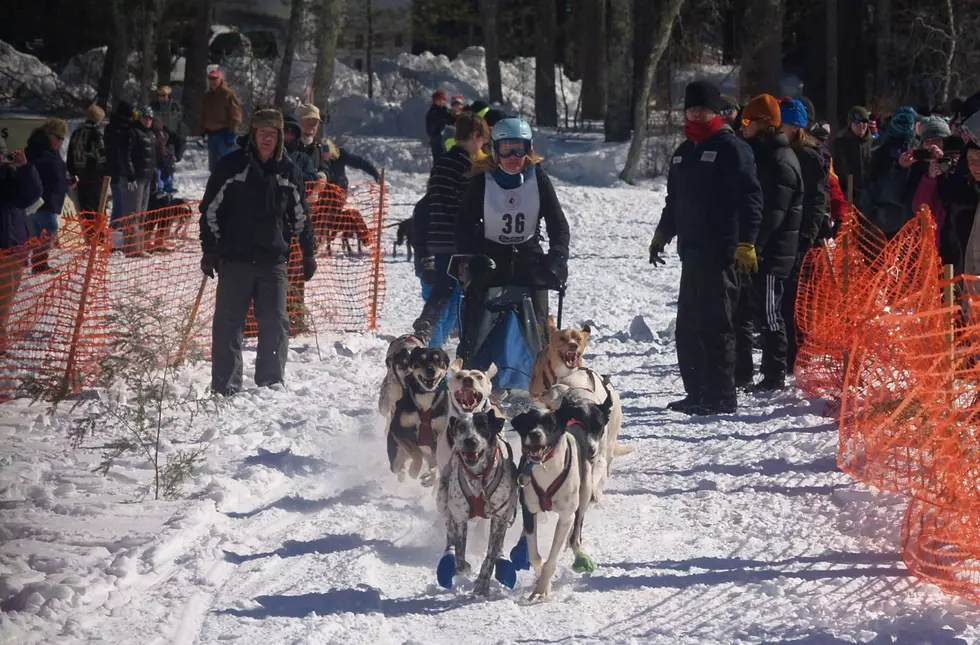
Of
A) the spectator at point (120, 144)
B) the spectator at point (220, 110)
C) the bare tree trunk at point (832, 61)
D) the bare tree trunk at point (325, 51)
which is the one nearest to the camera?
the spectator at point (120, 144)

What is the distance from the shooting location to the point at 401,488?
6.51 m

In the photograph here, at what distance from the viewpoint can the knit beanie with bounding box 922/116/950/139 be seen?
34.1 feet

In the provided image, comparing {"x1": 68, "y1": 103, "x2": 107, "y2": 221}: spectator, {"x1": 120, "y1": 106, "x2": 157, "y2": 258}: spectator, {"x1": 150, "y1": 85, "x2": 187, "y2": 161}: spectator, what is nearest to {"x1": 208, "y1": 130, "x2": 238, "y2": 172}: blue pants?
{"x1": 150, "y1": 85, "x2": 187, "y2": 161}: spectator

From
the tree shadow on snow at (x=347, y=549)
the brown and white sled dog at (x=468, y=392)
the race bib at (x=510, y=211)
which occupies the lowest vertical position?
the tree shadow on snow at (x=347, y=549)

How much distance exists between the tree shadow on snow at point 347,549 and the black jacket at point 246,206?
3.17 metres

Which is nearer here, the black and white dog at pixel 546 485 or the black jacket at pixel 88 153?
the black and white dog at pixel 546 485

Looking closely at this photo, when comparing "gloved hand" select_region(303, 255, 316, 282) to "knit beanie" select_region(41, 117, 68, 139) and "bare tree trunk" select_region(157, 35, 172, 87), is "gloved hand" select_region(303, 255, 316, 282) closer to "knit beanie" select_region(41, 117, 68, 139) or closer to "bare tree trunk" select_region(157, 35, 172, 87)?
"knit beanie" select_region(41, 117, 68, 139)

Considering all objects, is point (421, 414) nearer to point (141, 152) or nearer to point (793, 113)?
point (793, 113)

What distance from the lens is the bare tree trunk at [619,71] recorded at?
1002 inches

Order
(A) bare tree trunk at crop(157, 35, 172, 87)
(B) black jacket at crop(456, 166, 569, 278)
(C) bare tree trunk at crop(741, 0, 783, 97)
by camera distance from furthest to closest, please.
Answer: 1. (A) bare tree trunk at crop(157, 35, 172, 87)
2. (C) bare tree trunk at crop(741, 0, 783, 97)
3. (B) black jacket at crop(456, 166, 569, 278)

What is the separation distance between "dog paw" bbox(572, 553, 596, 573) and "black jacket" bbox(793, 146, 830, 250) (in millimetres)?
4516

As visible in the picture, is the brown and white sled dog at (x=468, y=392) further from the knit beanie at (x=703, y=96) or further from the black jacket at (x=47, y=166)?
the black jacket at (x=47, y=166)

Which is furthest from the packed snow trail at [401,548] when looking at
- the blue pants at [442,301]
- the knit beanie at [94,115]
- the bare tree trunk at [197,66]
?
the bare tree trunk at [197,66]

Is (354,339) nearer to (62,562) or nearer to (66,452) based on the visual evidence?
(66,452)
